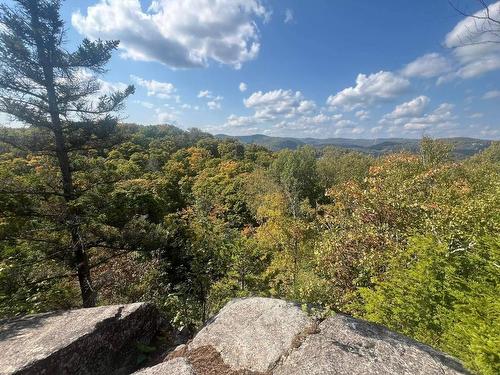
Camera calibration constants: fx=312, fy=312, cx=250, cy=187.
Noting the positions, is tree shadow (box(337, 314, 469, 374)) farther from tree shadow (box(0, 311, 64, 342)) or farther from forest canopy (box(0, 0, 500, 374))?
tree shadow (box(0, 311, 64, 342))

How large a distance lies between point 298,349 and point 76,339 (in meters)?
3.98

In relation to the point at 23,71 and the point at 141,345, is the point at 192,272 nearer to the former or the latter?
the point at 141,345

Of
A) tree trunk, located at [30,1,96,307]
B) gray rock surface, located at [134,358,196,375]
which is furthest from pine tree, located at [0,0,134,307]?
gray rock surface, located at [134,358,196,375]

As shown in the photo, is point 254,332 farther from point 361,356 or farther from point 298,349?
point 361,356

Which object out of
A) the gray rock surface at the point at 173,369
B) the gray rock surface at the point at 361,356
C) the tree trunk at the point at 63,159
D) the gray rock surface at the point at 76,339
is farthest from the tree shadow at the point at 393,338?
the tree trunk at the point at 63,159

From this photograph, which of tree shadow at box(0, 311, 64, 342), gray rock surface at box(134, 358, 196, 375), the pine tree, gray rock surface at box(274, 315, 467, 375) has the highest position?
the pine tree

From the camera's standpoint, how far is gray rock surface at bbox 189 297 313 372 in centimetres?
485

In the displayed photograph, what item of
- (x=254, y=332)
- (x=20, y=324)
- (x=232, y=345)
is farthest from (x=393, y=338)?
(x=20, y=324)

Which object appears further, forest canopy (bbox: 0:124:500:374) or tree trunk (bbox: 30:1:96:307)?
tree trunk (bbox: 30:1:96:307)

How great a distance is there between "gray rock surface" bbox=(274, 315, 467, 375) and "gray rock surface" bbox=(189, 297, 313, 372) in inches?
12.7

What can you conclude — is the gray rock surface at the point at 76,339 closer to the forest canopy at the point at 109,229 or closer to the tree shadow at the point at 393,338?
the forest canopy at the point at 109,229

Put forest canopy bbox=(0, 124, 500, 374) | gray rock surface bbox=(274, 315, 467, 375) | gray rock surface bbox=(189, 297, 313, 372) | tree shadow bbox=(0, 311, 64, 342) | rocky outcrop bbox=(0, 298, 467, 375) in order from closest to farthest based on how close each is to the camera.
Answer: gray rock surface bbox=(274, 315, 467, 375), rocky outcrop bbox=(0, 298, 467, 375), gray rock surface bbox=(189, 297, 313, 372), tree shadow bbox=(0, 311, 64, 342), forest canopy bbox=(0, 124, 500, 374)

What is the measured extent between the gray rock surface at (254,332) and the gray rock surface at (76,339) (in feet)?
5.28

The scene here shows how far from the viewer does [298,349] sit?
4746mm
